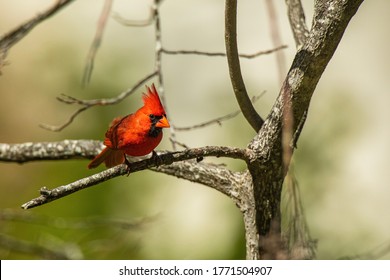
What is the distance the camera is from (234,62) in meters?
2.33

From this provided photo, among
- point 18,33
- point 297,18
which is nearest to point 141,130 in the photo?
point 18,33

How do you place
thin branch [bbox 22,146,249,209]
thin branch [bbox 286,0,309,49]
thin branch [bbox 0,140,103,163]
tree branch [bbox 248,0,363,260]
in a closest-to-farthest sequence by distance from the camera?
thin branch [bbox 22,146,249,209] < tree branch [bbox 248,0,363,260] < thin branch [bbox 286,0,309,49] < thin branch [bbox 0,140,103,163]

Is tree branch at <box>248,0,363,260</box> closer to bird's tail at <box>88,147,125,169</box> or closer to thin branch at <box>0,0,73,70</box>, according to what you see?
bird's tail at <box>88,147,125,169</box>

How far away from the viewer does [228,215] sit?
4109 millimetres

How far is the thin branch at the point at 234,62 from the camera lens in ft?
7.28

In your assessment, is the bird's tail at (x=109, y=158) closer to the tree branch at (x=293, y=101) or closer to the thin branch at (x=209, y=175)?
the thin branch at (x=209, y=175)

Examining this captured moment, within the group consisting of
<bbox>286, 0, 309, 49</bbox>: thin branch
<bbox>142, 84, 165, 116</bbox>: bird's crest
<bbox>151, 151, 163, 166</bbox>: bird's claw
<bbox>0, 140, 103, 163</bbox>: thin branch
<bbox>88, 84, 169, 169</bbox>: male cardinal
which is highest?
<bbox>286, 0, 309, 49</bbox>: thin branch

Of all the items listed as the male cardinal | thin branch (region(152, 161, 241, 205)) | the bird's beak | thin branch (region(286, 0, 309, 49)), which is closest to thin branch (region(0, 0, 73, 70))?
the male cardinal

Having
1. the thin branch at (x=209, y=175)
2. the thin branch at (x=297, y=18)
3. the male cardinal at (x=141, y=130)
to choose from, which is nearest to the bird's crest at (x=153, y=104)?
the male cardinal at (x=141, y=130)

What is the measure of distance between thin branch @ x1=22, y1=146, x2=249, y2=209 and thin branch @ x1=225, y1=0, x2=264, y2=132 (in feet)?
0.62

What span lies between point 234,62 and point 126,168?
525mm

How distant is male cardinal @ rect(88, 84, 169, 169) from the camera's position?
99.1 inches

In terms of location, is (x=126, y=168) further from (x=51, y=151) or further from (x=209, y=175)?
(x=51, y=151)
